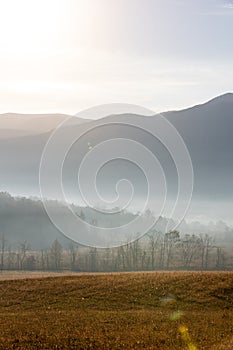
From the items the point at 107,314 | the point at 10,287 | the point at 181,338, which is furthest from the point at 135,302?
the point at 181,338

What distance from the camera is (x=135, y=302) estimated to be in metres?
54.6

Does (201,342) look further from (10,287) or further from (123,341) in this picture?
(10,287)

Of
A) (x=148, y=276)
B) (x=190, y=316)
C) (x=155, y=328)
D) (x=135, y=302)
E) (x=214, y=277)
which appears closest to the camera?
(x=155, y=328)

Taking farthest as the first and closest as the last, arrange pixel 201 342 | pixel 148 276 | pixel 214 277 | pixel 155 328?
pixel 148 276 → pixel 214 277 → pixel 155 328 → pixel 201 342

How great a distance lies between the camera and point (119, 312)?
159 ft

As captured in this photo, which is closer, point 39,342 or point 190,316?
point 39,342

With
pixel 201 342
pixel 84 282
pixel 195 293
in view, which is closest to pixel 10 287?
pixel 84 282

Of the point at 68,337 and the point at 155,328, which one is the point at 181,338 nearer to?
the point at 155,328

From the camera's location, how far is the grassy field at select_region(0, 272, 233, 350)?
108ft

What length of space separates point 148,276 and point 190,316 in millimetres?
22777

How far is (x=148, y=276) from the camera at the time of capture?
67.9m

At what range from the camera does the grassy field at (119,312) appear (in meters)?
33.0

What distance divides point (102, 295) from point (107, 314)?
10.5 metres

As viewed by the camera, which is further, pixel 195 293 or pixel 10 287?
pixel 10 287
